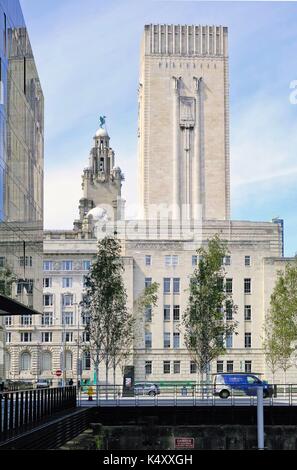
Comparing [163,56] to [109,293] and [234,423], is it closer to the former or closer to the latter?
[109,293]

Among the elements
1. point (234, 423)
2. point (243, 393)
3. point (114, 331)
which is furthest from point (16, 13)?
point (114, 331)

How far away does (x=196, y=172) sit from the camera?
430ft

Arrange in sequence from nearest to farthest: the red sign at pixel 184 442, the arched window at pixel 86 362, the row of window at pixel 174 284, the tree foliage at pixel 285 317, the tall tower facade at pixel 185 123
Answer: the red sign at pixel 184 442, the tree foliage at pixel 285 317, the row of window at pixel 174 284, the arched window at pixel 86 362, the tall tower facade at pixel 185 123

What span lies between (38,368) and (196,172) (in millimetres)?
35242

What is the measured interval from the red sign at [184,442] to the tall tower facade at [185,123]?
79.3 metres

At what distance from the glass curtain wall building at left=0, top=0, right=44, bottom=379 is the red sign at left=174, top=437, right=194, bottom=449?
429 inches

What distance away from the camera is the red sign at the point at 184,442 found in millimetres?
49500

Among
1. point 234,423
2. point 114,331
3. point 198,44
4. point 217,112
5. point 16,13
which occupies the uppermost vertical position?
point 198,44

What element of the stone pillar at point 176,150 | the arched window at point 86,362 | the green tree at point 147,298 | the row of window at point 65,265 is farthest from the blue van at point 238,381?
the stone pillar at point 176,150

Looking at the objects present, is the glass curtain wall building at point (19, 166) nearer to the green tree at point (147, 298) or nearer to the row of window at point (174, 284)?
the green tree at point (147, 298)

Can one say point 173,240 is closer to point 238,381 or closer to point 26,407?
point 238,381

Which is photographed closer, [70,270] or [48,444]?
[48,444]

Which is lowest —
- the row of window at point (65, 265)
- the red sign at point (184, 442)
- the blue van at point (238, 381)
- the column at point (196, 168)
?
the red sign at point (184, 442)

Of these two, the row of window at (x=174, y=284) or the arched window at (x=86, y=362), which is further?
the arched window at (x=86, y=362)
